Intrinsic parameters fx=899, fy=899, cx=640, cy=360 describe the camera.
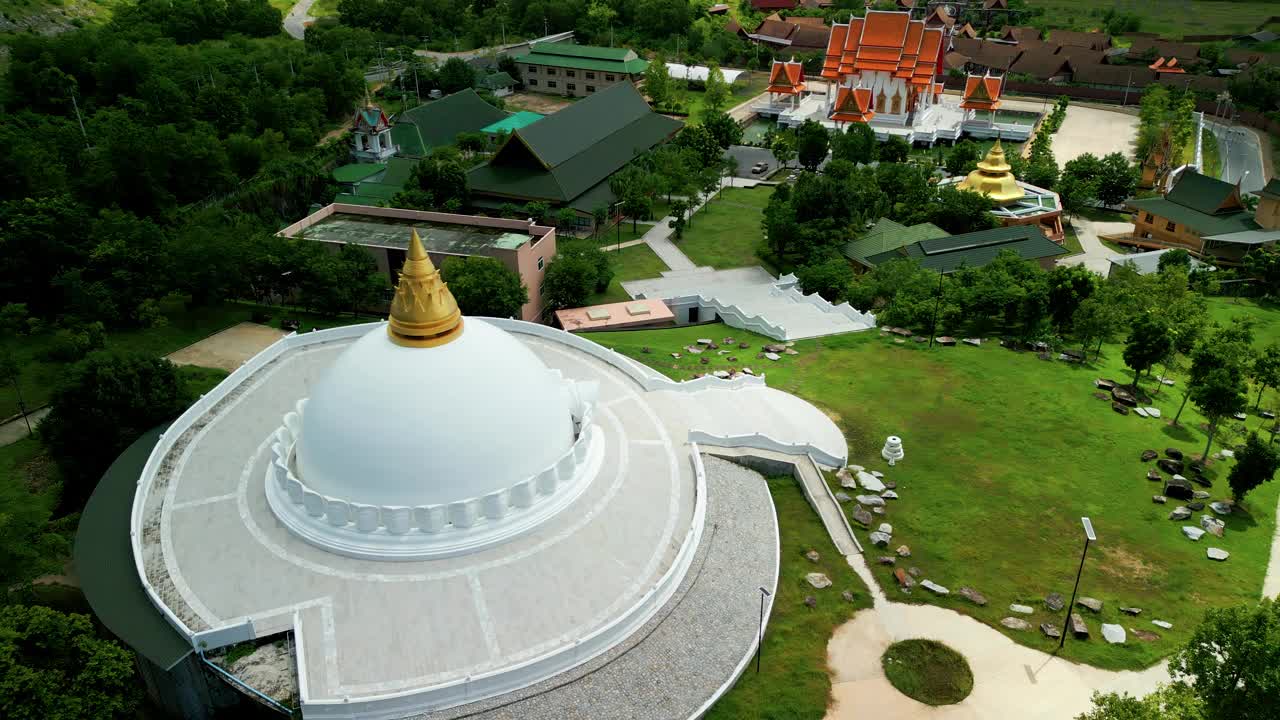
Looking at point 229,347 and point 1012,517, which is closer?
point 1012,517

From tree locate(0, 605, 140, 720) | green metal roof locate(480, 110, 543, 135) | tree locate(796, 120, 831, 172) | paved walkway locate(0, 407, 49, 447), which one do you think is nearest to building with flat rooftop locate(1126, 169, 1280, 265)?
tree locate(796, 120, 831, 172)

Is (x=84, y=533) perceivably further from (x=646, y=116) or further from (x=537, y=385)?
(x=646, y=116)

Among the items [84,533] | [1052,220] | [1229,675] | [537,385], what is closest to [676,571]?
[537,385]

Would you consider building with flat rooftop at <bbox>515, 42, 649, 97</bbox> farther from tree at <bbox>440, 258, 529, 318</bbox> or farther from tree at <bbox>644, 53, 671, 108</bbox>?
tree at <bbox>440, 258, 529, 318</bbox>

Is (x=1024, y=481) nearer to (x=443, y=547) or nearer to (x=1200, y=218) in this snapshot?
(x=443, y=547)

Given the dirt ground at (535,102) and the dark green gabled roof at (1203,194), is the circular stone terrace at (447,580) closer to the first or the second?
the dark green gabled roof at (1203,194)

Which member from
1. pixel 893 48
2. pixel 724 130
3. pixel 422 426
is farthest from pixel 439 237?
pixel 893 48
